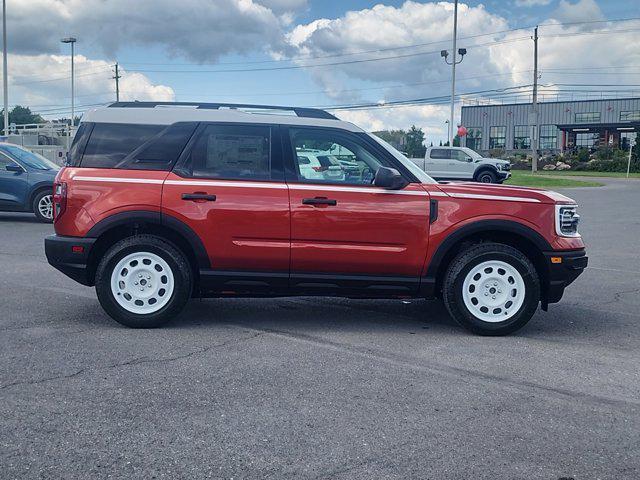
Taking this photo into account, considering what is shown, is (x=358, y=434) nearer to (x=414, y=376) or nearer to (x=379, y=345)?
(x=414, y=376)

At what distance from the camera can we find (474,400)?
4602 mm

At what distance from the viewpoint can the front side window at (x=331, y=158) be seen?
A: 20.7 ft

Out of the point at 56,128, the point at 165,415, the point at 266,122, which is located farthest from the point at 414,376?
the point at 56,128

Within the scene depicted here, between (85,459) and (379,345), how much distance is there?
9.29 ft

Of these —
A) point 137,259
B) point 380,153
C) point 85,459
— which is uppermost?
point 380,153

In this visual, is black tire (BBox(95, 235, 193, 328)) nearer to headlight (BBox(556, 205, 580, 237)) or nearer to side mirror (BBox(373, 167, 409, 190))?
side mirror (BBox(373, 167, 409, 190))

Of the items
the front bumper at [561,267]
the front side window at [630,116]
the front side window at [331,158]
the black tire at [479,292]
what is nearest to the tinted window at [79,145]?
the front side window at [331,158]

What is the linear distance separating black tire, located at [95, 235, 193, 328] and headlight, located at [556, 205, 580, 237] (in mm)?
3172

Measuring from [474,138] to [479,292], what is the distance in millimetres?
83413

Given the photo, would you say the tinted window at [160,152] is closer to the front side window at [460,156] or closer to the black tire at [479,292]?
the black tire at [479,292]

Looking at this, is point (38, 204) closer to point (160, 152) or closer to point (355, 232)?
point (160, 152)

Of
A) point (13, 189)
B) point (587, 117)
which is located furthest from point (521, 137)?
point (13, 189)

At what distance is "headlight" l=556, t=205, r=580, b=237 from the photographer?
6367 millimetres

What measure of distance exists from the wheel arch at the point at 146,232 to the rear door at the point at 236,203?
0.06m
